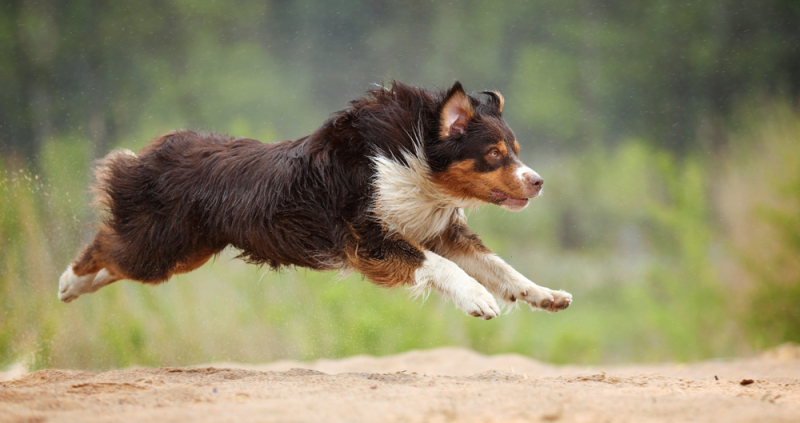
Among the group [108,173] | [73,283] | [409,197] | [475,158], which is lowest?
[73,283]

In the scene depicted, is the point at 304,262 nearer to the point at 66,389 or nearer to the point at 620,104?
the point at 66,389

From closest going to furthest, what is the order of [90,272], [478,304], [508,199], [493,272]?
[478,304]
[508,199]
[493,272]
[90,272]

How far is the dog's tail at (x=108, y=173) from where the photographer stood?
175 inches

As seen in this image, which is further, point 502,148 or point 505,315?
point 505,315

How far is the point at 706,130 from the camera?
901 centimetres

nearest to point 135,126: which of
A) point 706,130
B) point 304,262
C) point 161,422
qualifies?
point 304,262

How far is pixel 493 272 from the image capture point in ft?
13.1

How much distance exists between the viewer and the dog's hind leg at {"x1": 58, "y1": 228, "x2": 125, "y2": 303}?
469 cm

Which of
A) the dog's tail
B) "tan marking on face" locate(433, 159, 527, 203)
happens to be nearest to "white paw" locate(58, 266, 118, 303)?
the dog's tail

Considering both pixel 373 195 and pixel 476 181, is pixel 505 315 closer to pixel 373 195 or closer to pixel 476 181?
pixel 476 181

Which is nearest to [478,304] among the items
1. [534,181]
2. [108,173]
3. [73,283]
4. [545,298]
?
[545,298]

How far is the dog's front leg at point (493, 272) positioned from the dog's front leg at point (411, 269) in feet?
1.58

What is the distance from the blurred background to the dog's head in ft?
14.0

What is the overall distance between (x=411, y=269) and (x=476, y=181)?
665mm
